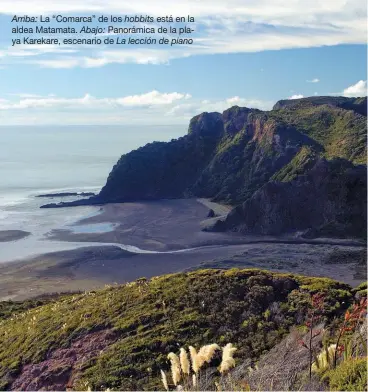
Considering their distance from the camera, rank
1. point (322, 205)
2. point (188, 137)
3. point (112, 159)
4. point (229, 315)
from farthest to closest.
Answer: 1. point (112, 159)
2. point (188, 137)
3. point (322, 205)
4. point (229, 315)

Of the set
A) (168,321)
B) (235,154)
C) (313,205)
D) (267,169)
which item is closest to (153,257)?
(313,205)

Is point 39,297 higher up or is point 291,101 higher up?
point 291,101

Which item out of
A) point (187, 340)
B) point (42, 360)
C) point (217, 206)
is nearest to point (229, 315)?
point (187, 340)

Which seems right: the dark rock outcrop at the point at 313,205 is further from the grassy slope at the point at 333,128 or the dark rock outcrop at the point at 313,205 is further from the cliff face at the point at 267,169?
the grassy slope at the point at 333,128

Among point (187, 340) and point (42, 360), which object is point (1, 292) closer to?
point (42, 360)

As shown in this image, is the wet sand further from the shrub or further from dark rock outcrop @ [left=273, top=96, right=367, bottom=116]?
dark rock outcrop @ [left=273, top=96, right=367, bottom=116]

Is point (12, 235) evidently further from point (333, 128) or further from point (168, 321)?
point (333, 128)

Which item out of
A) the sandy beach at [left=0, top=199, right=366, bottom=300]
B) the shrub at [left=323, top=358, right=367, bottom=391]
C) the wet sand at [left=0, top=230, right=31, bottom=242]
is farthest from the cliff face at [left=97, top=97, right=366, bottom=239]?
the shrub at [left=323, top=358, right=367, bottom=391]
